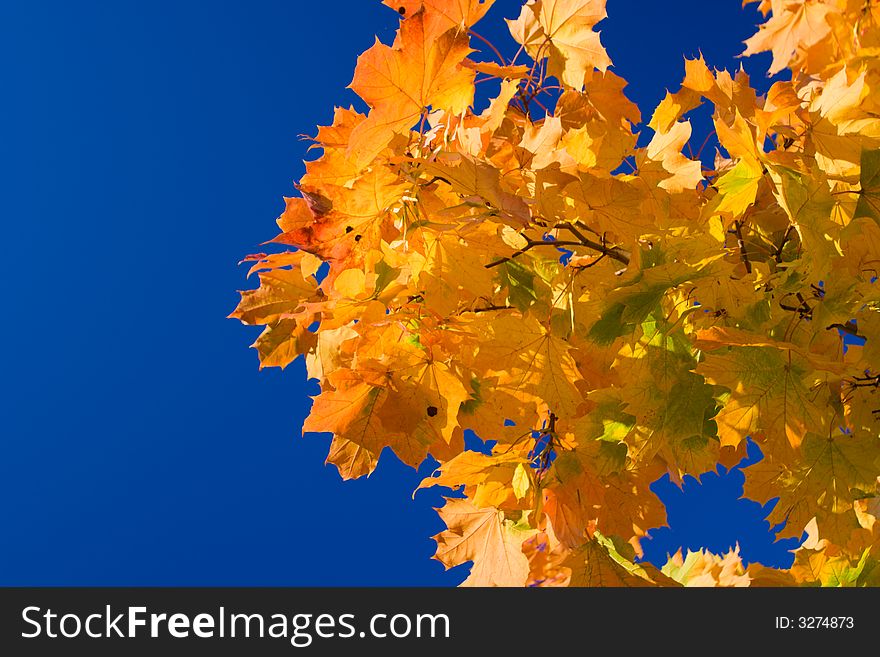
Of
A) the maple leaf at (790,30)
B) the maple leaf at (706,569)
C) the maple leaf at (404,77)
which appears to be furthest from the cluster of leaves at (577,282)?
the maple leaf at (706,569)

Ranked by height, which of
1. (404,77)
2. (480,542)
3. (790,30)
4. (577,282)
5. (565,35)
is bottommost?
(480,542)

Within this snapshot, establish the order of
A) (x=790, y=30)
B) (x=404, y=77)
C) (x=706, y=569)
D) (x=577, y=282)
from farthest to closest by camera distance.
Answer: (x=706, y=569) → (x=790, y=30) → (x=577, y=282) → (x=404, y=77)

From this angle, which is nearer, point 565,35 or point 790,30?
point 565,35

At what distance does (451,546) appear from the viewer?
94.3 inches

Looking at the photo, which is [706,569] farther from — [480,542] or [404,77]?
[404,77]

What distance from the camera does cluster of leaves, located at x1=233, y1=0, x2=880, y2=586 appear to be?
160 cm

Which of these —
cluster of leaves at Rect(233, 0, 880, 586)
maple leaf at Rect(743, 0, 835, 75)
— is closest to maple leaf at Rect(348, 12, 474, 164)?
cluster of leaves at Rect(233, 0, 880, 586)

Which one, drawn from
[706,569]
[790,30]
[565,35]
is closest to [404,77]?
[565,35]

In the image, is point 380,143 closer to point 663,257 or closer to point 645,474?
point 663,257

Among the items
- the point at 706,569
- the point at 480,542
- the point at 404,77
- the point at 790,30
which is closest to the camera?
the point at 404,77

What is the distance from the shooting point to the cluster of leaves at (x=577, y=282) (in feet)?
5.25

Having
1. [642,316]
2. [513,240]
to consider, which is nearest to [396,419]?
[513,240]

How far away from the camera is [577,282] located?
1841 millimetres

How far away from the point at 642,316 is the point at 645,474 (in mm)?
906
